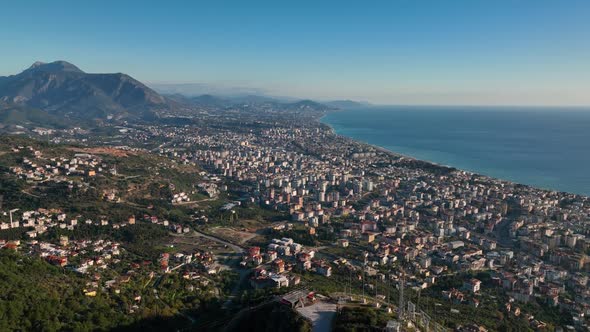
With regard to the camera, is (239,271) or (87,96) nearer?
(239,271)

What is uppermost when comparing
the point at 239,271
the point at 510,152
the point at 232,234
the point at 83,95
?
the point at 83,95

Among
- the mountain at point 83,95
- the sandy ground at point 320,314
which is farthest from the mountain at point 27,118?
the sandy ground at point 320,314

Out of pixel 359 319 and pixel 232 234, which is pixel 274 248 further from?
pixel 359 319

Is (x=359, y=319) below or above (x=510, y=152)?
below

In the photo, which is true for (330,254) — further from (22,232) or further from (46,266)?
(22,232)

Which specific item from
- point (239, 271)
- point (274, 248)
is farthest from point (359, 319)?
point (274, 248)

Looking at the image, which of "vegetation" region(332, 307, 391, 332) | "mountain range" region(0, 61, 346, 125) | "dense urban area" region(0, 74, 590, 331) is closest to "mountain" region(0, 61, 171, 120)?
"mountain range" region(0, 61, 346, 125)

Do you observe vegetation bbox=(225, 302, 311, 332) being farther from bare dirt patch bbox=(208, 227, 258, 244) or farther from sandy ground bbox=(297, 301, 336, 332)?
bare dirt patch bbox=(208, 227, 258, 244)
